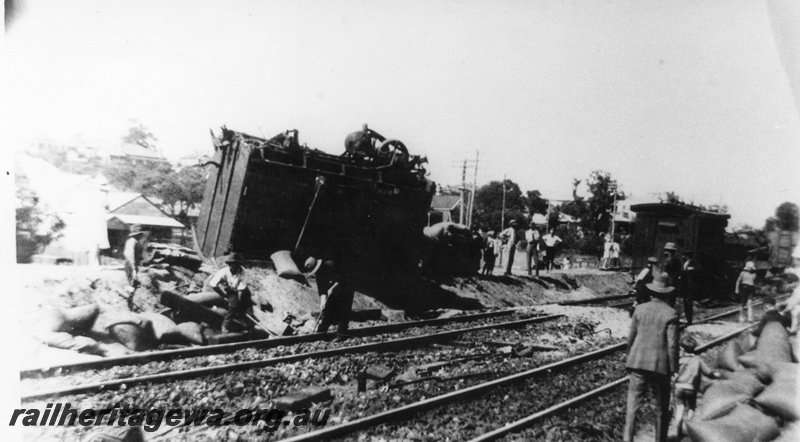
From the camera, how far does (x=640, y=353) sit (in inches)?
181

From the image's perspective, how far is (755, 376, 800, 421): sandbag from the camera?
4375mm

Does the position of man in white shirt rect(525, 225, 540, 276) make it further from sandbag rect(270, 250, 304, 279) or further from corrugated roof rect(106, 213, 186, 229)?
corrugated roof rect(106, 213, 186, 229)

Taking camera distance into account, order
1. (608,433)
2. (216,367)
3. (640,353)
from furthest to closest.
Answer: (216,367)
(608,433)
(640,353)

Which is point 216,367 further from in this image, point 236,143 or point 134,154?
point 236,143

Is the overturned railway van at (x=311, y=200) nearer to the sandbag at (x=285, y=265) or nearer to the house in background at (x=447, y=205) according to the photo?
the sandbag at (x=285, y=265)

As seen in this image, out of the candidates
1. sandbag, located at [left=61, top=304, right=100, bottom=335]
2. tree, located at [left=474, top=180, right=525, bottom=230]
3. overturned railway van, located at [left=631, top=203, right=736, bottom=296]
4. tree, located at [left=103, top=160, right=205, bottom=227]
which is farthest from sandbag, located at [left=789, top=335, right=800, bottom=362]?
tree, located at [left=474, top=180, right=525, bottom=230]

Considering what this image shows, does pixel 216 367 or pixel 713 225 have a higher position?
pixel 713 225

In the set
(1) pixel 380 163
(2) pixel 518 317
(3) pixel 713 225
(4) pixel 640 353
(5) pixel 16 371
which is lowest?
(2) pixel 518 317

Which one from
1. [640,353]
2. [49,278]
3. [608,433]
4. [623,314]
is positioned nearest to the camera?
[640,353]

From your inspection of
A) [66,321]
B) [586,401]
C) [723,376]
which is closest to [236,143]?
[66,321]

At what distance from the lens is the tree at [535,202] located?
17484 mm

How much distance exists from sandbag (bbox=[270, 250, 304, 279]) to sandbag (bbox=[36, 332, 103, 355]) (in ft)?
14.5

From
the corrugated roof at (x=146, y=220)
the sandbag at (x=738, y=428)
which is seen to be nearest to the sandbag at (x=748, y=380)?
the sandbag at (x=738, y=428)

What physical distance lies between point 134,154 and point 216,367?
3.63m
